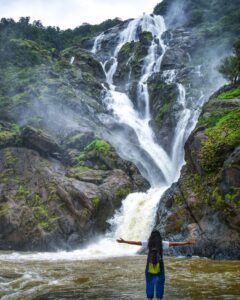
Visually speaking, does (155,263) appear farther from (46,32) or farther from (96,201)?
(46,32)

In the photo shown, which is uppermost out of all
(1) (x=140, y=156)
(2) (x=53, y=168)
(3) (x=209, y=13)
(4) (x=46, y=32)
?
(3) (x=209, y=13)

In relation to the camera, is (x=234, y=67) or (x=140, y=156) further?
(x=140, y=156)

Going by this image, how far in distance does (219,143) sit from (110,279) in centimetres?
1043

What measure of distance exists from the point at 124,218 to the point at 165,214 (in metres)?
4.33

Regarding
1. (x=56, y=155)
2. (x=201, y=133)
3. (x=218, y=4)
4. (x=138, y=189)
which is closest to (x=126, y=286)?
(x=201, y=133)

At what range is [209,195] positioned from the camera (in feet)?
66.9

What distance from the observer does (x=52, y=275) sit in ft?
47.2

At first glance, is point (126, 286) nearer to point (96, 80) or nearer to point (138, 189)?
point (138, 189)

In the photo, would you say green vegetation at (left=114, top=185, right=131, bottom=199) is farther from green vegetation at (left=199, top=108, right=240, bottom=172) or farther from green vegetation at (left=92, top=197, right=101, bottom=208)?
green vegetation at (left=199, top=108, right=240, bottom=172)

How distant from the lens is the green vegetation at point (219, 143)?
20.6 metres

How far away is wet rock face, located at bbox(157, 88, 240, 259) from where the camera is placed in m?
18.5

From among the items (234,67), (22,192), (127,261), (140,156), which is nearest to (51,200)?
(22,192)

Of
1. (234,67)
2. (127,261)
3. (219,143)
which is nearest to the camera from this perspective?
(127,261)

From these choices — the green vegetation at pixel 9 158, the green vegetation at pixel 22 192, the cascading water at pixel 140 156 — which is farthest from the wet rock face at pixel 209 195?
the green vegetation at pixel 9 158
